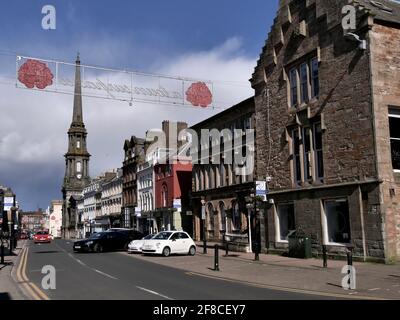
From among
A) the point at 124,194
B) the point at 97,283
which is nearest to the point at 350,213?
the point at 97,283

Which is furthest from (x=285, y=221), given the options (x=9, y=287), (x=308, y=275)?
(x=9, y=287)

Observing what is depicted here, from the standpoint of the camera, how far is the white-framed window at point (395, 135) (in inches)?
803

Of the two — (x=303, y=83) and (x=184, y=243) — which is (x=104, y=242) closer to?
(x=184, y=243)

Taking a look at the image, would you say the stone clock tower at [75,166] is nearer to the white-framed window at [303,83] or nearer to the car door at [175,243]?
the car door at [175,243]

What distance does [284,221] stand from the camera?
2616 centimetres

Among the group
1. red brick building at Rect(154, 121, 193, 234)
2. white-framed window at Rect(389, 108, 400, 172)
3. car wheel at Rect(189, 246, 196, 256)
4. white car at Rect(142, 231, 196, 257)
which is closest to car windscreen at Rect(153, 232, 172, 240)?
white car at Rect(142, 231, 196, 257)

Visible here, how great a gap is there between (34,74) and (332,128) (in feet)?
44.1

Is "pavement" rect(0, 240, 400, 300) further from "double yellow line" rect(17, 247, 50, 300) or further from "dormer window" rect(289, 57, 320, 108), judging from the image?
"dormer window" rect(289, 57, 320, 108)

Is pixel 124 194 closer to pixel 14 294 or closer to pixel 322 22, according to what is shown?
pixel 322 22

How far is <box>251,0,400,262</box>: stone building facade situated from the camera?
784 inches

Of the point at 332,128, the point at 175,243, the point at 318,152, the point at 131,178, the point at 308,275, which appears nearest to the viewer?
the point at 308,275

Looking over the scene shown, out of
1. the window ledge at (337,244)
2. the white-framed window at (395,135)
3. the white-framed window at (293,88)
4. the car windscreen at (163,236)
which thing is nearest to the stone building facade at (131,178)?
the car windscreen at (163,236)

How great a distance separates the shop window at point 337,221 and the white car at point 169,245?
8.89 meters

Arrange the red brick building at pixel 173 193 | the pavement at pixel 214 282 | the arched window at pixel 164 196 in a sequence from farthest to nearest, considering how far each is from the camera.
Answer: the arched window at pixel 164 196 < the red brick building at pixel 173 193 < the pavement at pixel 214 282
